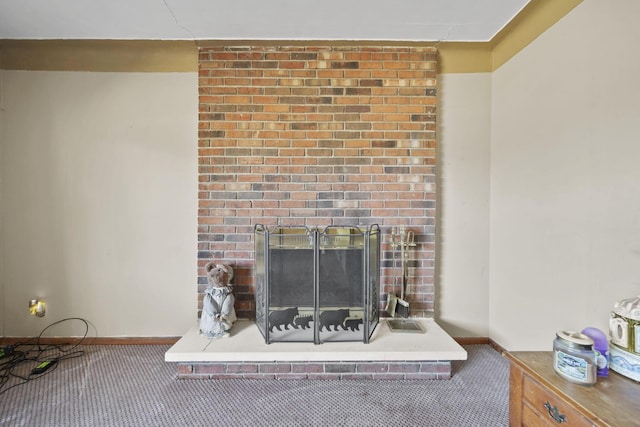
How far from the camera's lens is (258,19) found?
1849 mm

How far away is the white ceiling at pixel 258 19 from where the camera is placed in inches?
67.4

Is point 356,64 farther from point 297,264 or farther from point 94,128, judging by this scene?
point 94,128

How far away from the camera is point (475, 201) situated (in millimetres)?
2209

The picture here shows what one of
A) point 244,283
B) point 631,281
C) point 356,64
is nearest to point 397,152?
point 356,64

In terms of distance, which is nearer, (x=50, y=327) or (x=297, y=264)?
(x=297, y=264)

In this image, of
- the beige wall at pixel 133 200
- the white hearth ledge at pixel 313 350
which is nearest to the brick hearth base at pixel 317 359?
the white hearth ledge at pixel 313 350

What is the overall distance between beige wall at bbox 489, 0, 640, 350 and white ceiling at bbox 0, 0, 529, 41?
0.49 metres

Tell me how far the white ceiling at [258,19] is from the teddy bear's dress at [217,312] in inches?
73.4

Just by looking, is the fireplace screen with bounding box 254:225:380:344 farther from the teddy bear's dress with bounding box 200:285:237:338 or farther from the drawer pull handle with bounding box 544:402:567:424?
the drawer pull handle with bounding box 544:402:567:424

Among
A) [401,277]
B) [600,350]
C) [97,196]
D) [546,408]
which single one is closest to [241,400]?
[401,277]

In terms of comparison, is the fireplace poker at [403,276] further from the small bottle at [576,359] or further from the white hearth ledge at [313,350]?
the small bottle at [576,359]

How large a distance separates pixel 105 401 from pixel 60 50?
256 cm

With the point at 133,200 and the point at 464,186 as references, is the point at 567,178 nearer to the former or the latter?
the point at 464,186

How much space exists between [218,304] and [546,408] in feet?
5.91
